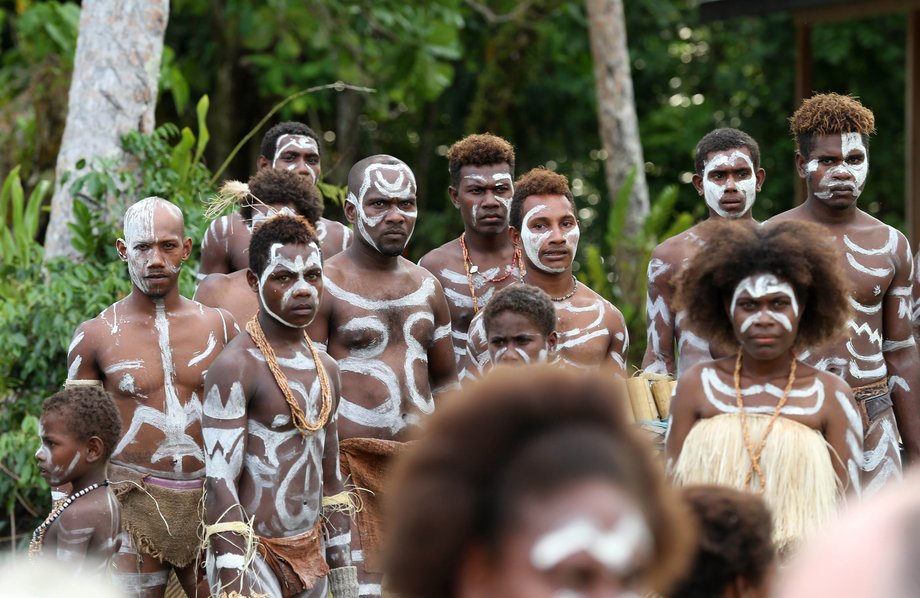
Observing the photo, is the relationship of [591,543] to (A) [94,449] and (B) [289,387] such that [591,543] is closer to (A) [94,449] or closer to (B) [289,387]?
(B) [289,387]

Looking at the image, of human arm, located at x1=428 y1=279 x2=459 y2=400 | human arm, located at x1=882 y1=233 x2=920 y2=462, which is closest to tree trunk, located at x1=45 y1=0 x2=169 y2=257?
human arm, located at x1=428 y1=279 x2=459 y2=400

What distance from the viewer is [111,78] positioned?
29.6 feet

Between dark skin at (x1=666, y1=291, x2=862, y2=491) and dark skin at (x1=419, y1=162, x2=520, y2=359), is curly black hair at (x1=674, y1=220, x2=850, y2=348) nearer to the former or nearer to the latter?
dark skin at (x1=666, y1=291, x2=862, y2=491)

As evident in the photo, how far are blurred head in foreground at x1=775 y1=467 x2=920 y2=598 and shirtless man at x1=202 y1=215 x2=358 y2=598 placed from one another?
11.7 ft

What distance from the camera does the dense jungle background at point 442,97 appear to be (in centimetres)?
1105

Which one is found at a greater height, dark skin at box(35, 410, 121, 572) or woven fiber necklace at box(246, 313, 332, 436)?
woven fiber necklace at box(246, 313, 332, 436)

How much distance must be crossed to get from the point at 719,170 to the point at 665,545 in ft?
14.3

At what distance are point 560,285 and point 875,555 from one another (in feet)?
14.8

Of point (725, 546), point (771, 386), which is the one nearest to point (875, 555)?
point (725, 546)

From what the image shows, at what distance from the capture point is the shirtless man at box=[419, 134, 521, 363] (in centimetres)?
654

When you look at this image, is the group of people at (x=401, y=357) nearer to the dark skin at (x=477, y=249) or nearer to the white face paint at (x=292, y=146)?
the dark skin at (x=477, y=249)

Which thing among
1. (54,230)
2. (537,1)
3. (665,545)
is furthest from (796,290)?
(537,1)

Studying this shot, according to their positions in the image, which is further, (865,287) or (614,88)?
(614,88)

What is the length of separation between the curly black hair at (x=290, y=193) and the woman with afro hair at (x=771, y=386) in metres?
2.58
